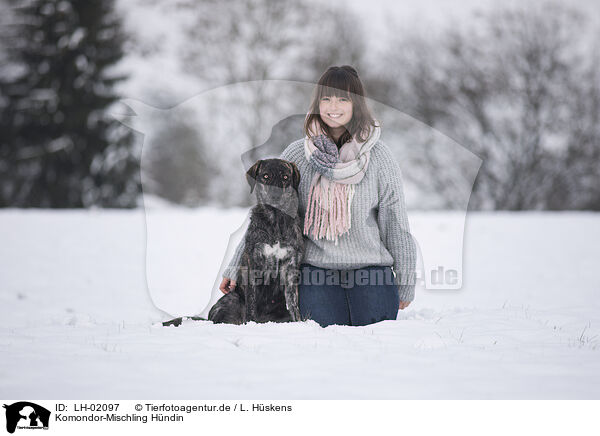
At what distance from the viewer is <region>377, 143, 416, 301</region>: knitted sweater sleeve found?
146 inches

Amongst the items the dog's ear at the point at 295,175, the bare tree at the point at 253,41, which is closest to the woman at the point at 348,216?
the dog's ear at the point at 295,175

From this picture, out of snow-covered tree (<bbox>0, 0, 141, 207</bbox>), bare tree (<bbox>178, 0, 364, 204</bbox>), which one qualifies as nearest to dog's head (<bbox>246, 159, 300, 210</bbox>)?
bare tree (<bbox>178, 0, 364, 204</bbox>)

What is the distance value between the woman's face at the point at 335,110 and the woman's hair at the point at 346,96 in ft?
0.08

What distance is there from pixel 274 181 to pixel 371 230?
2.53 feet

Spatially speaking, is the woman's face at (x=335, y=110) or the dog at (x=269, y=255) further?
the woman's face at (x=335, y=110)

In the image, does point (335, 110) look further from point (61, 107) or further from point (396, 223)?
point (61, 107)

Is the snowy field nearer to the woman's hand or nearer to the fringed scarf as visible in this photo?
the woman's hand

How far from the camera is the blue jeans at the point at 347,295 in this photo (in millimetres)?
3715

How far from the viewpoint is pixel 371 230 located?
3746 mm

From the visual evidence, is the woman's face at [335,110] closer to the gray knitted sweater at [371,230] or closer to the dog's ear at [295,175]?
the gray knitted sweater at [371,230]
